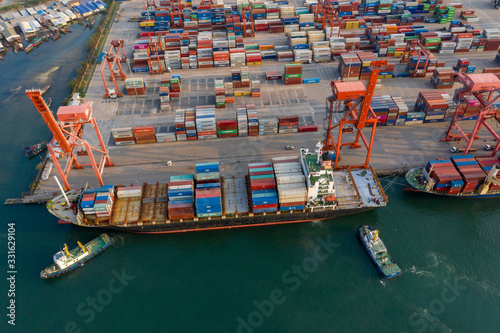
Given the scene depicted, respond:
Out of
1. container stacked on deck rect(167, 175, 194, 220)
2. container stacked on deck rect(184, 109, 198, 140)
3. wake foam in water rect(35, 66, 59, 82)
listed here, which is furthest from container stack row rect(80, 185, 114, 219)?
wake foam in water rect(35, 66, 59, 82)

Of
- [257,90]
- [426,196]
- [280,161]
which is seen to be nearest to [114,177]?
[280,161]

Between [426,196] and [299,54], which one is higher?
[299,54]

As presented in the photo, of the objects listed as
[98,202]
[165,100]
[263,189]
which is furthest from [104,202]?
[165,100]

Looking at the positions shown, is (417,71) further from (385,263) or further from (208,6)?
(208,6)

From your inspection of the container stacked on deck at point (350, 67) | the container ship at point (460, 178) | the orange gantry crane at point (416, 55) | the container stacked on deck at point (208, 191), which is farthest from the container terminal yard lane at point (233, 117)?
the container stacked on deck at point (208, 191)

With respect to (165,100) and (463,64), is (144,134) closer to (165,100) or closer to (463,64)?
(165,100)

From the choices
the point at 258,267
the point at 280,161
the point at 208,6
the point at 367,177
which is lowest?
the point at 258,267
